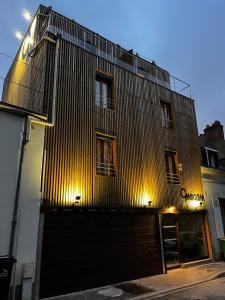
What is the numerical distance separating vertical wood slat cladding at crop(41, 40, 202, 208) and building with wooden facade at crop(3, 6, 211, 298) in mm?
42

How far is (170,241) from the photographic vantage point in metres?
11.3

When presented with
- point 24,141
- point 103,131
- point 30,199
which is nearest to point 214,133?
point 103,131

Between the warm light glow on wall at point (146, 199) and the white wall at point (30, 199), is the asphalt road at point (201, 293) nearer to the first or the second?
the warm light glow on wall at point (146, 199)

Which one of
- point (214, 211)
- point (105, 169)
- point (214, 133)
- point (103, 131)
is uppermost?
point (214, 133)

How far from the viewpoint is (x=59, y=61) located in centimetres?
1006

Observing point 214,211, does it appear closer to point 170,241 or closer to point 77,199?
point 170,241

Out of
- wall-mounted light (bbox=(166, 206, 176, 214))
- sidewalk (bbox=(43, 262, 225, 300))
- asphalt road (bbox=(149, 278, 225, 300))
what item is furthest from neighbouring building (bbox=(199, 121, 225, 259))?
asphalt road (bbox=(149, 278, 225, 300))

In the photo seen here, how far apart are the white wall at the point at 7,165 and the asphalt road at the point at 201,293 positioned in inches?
189

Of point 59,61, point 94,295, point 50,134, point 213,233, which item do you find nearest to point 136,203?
point 94,295

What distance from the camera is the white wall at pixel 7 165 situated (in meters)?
6.92

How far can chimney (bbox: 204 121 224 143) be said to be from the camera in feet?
65.8

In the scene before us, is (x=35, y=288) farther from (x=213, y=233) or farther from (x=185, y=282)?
(x=213, y=233)

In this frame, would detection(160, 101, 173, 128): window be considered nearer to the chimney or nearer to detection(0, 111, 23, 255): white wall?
the chimney

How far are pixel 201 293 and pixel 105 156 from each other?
19.6 ft
